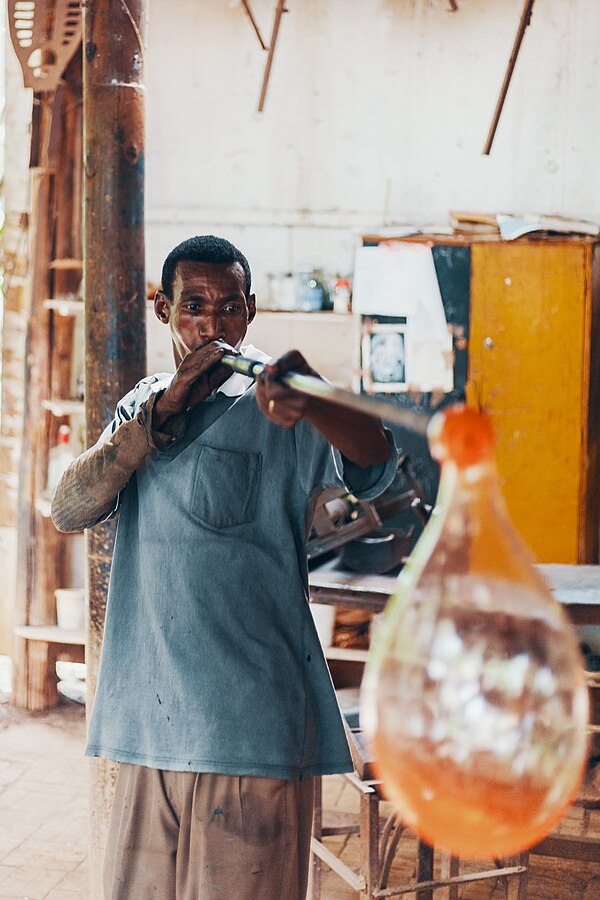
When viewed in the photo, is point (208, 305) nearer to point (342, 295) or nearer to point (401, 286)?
point (401, 286)

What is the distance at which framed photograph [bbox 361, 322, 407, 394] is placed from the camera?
576 centimetres

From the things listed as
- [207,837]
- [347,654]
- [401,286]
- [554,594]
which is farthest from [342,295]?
[207,837]

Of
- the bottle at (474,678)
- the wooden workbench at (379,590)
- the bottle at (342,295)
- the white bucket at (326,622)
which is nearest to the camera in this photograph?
the bottle at (474,678)

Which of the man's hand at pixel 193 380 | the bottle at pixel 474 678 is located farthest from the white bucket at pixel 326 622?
the bottle at pixel 474 678

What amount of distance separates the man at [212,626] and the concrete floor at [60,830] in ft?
5.93

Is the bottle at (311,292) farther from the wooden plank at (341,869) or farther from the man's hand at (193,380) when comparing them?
the man's hand at (193,380)

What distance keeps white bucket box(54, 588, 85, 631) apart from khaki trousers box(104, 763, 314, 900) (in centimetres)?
336

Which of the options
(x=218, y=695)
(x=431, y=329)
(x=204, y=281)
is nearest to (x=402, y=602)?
(x=218, y=695)

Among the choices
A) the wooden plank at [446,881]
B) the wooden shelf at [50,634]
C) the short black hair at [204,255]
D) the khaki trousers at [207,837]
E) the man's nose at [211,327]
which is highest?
the short black hair at [204,255]

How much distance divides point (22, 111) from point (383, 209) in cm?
214

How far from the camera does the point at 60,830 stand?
408 cm

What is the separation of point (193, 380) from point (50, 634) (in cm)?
379

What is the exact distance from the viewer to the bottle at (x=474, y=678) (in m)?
0.76

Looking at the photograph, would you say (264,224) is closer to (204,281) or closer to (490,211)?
(490,211)
